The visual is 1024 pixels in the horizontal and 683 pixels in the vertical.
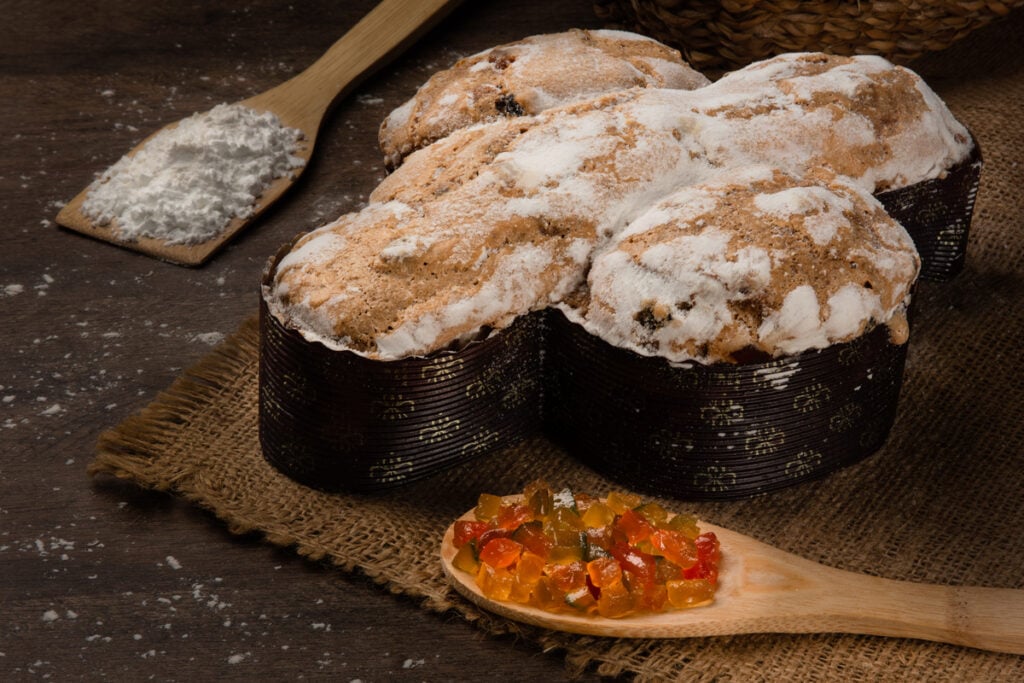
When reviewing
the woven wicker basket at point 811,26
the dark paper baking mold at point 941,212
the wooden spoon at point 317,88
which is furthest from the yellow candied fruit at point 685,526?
the woven wicker basket at point 811,26

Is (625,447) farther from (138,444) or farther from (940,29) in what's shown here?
(940,29)

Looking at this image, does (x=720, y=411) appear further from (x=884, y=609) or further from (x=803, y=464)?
(x=884, y=609)

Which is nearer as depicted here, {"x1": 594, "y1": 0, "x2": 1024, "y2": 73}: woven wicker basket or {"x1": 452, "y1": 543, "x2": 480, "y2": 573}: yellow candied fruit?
{"x1": 452, "y1": 543, "x2": 480, "y2": 573}: yellow candied fruit

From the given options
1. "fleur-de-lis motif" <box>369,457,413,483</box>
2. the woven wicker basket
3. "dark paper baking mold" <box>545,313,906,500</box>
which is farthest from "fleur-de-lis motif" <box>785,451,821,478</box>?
the woven wicker basket

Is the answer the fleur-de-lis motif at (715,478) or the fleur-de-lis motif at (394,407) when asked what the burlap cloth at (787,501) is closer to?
the fleur-de-lis motif at (715,478)

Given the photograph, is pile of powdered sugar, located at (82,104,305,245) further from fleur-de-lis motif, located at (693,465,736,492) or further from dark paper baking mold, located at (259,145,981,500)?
fleur-de-lis motif, located at (693,465,736,492)
